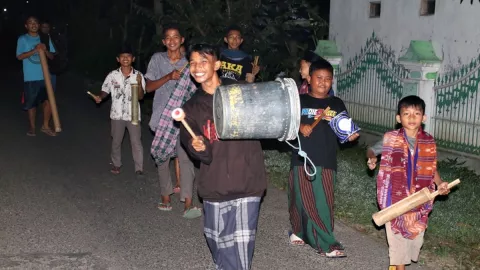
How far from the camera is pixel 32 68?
9914 millimetres

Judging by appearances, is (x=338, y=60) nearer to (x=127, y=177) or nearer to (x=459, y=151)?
(x=459, y=151)

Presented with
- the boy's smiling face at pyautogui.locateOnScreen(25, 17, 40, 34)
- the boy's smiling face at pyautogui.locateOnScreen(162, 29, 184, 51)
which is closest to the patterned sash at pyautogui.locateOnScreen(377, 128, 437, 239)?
the boy's smiling face at pyautogui.locateOnScreen(162, 29, 184, 51)

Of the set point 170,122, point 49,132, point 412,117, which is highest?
point 412,117

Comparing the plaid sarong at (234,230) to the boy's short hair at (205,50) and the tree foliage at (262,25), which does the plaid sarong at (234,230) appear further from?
the tree foliage at (262,25)

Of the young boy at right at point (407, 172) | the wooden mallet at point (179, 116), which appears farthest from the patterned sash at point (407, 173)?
the wooden mallet at point (179, 116)

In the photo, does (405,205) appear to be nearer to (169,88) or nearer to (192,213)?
(192,213)

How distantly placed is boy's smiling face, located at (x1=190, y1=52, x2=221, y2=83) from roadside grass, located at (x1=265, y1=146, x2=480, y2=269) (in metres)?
2.47

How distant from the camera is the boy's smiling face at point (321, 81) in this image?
4.95 m

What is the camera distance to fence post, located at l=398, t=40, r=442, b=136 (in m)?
8.51

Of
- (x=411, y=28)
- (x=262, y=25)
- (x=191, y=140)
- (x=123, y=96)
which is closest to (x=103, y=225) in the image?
(x=123, y=96)

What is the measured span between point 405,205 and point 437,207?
2.47 m

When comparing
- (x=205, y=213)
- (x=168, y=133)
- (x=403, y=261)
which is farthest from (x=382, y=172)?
(x=168, y=133)

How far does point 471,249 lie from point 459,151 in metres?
2.92

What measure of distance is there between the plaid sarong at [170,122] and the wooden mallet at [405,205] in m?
2.12
